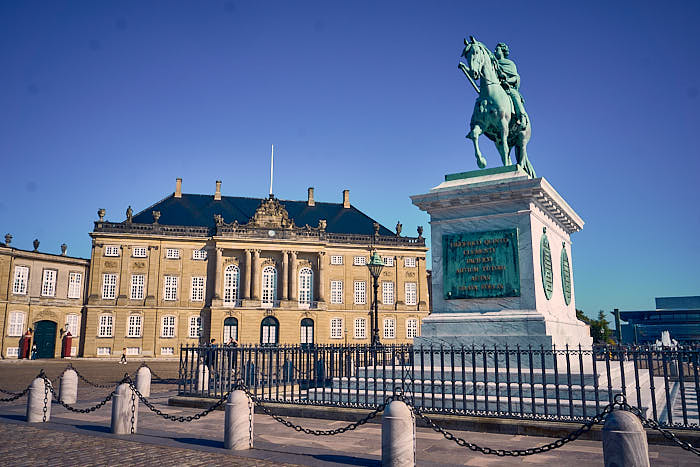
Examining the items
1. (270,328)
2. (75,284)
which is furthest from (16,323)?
(270,328)

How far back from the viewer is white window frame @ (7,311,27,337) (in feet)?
147

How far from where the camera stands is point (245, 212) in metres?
59.9

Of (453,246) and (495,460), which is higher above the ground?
(453,246)

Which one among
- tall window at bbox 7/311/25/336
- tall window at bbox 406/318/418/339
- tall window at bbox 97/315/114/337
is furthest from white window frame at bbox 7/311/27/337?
tall window at bbox 406/318/418/339

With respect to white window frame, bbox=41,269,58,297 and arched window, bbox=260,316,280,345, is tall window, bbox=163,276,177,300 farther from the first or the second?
white window frame, bbox=41,269,58,297

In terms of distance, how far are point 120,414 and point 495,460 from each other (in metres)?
5.83

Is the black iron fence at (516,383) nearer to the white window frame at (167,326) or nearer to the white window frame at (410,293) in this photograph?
the white window frame at (167,326)

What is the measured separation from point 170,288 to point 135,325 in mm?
4702

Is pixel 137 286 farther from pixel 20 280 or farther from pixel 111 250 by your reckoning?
pixel 20 280

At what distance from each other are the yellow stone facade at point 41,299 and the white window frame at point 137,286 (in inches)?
171

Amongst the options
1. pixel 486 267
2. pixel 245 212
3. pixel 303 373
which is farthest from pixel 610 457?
pixel 245 212

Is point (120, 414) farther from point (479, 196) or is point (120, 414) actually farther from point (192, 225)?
point (192, 225)

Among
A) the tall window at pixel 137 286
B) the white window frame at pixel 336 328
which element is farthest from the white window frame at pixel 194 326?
the white window frame at pixel 336 328

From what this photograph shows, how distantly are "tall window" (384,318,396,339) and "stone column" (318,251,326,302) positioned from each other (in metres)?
7.27
